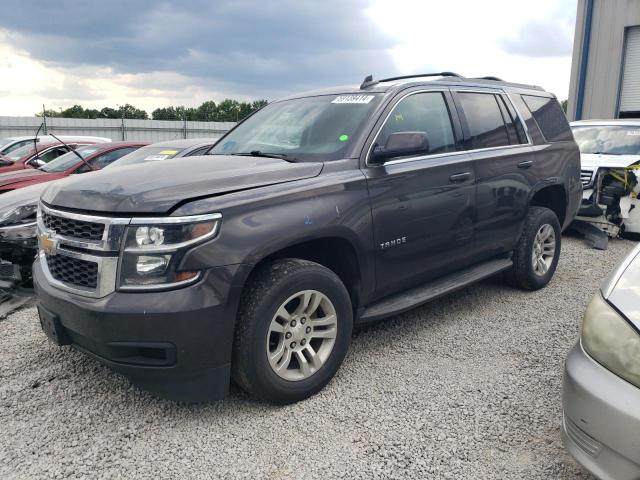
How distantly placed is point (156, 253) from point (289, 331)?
2.85 feet

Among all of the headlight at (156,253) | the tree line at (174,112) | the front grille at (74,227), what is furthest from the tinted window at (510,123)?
the tree line at (174,112)

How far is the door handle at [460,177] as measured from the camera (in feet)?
12.8

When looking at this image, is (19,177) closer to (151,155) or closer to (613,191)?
(151,155)

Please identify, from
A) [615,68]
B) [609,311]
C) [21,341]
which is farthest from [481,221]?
[615,68]

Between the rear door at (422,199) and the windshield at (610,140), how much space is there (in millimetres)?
5578

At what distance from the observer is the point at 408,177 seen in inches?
140

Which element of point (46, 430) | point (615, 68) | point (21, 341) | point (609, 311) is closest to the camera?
point (609, 311)

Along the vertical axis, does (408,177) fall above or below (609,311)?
above

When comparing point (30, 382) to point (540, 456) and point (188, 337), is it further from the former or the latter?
point (540, 456)

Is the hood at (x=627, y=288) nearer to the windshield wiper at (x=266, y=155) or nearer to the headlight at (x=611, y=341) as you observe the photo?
the headlight at (x=611, y=341)

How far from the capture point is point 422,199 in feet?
11.9

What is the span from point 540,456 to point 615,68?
18950mm

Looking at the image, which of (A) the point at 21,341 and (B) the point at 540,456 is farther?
(A) the point at 21,341

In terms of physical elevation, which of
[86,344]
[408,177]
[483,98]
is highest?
[483,98]
